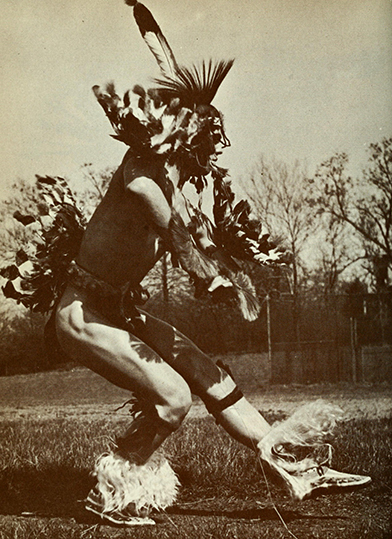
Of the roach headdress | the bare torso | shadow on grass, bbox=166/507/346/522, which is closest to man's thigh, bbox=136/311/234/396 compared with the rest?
the bare torso

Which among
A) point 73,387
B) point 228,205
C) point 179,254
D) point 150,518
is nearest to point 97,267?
point 179,254

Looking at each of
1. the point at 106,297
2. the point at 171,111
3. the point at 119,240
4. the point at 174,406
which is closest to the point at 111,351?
the point at 106,297

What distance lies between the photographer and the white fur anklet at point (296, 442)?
2.49 metres

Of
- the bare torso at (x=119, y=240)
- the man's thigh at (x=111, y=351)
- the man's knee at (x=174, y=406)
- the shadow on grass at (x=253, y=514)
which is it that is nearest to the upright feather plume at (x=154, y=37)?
the bare torso at (x=119, y=240)

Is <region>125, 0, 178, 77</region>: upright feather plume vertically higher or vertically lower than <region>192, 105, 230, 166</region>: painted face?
higher

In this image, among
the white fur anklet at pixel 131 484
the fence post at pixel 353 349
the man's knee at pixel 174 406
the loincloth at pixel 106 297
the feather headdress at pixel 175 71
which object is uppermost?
the feather headdress at pixel 175 71

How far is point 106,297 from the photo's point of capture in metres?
2.61

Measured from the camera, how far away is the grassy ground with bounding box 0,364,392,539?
2.45 meters

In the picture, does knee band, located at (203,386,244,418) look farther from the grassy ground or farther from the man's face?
the man's face

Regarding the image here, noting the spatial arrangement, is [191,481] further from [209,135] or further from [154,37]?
[154,37]

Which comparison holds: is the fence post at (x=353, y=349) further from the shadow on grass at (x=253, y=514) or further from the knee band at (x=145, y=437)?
the knee band at (x=145, y=437)

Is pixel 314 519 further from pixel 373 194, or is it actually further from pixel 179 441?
pixel 373 194

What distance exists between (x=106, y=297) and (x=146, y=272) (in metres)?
0.23

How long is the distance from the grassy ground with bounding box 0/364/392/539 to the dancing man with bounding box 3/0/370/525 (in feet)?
0.47
